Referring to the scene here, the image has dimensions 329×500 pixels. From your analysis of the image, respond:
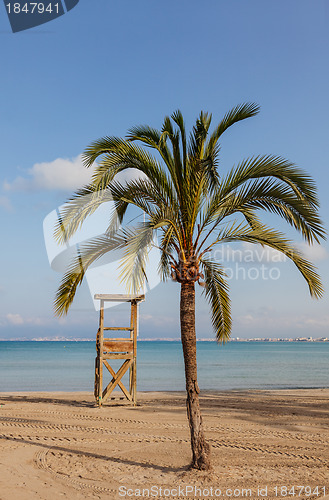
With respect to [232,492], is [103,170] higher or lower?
higher

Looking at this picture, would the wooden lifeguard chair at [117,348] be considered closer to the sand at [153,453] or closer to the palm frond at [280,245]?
the sand at [153,453]

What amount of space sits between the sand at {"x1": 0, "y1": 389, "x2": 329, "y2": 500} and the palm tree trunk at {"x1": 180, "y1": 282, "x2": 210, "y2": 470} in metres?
0.27

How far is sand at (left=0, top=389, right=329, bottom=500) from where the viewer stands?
661 centimetres

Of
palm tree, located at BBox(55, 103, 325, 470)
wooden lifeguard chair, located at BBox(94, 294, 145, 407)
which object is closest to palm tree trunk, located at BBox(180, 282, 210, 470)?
palm tree, located at BBox(55, 103, 325, 470)

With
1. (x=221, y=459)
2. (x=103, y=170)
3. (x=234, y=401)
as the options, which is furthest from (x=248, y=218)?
(x=234, y=401)

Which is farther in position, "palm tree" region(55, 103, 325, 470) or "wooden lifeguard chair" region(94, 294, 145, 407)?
"wooden lifeguard chair" region(94, 294, 145, 407)

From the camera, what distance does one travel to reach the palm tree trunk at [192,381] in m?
7.29

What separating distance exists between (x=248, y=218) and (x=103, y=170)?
118 inches

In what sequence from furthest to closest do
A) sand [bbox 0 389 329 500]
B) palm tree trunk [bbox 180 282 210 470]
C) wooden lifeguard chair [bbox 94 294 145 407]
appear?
wooden lifeguard chair [bbox 94 294 145 407]
palm tree trunk [bbox 180 282 210 470]
sand [bbox 0 389 329 500]

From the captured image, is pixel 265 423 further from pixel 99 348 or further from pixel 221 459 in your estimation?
pixel 99 348

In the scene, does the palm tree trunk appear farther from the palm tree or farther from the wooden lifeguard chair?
the wooden lifeguard chair

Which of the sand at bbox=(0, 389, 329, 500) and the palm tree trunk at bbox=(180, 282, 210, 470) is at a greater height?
the palm tree trunk at bbox=(180, 282, 210, 470)

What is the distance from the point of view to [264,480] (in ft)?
23.0

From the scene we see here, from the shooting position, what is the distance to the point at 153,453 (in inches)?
337
